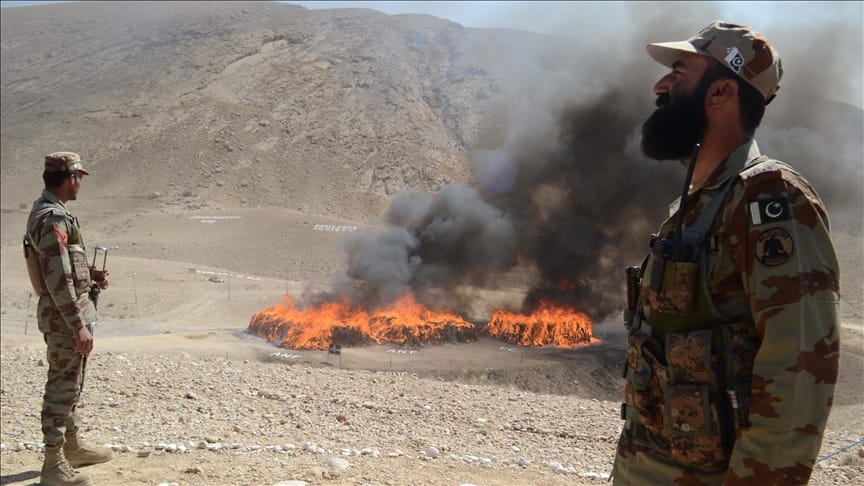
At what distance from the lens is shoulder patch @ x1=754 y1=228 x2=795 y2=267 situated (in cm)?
148

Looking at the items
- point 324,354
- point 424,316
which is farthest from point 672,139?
point 424,316


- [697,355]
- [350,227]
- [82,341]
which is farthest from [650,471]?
[350,227]

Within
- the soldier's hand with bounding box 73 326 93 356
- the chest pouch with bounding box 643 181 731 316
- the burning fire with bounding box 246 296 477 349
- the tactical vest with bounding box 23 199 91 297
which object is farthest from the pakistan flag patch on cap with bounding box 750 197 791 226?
the burning fire with bounding box 246 296 477 349

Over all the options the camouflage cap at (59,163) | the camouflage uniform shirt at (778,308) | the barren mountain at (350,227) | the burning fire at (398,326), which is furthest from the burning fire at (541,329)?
the camouflage uniform shirt at (778,308)

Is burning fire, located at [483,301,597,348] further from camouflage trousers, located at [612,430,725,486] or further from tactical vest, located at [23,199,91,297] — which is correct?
camouflage trousers, located at [612,430,725,486]

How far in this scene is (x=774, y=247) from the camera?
4.91ft

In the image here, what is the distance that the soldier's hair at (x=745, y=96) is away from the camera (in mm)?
1753

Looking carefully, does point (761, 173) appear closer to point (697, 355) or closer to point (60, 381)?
point (697, 355)

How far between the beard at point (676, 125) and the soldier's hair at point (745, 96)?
5 centimetres

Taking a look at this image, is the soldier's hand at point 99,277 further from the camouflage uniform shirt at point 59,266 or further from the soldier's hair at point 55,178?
the soldier's hair at point 55,178

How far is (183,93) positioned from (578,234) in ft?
134

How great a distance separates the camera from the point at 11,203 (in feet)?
137

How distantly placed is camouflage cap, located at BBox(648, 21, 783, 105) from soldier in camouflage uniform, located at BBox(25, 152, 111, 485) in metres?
3.76

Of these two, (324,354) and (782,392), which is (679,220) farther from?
(324,354)
